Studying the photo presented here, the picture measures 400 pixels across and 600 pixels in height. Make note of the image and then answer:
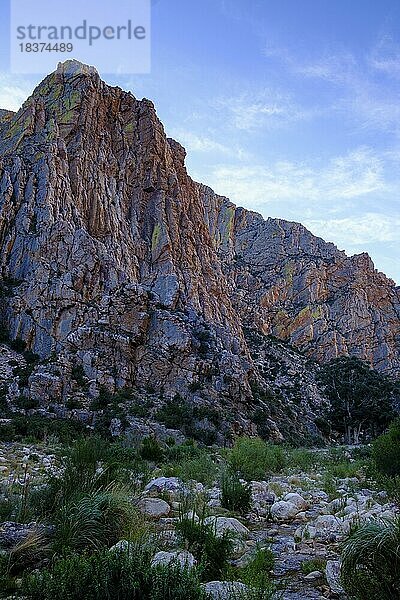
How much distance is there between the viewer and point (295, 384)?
6372 cm

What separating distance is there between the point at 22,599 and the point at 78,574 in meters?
0.76

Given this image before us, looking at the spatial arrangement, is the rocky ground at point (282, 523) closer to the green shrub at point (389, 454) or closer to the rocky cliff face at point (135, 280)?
the green shrub at point (389, 454)

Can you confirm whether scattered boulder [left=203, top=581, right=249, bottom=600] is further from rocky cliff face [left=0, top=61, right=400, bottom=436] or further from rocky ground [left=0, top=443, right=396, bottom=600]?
rocky cliff face [left=0, top=61, right=400, bottom=436]

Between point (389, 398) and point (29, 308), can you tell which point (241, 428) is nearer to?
point (29, 308)

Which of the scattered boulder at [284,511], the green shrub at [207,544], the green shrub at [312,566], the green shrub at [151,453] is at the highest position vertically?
the green shrub at [207,544]

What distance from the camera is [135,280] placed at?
5675 centimetres

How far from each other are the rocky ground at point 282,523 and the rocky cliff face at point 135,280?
2465 cm

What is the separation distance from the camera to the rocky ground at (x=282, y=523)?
5.66 metres

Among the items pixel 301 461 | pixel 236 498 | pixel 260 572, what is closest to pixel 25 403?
pixel 301 461

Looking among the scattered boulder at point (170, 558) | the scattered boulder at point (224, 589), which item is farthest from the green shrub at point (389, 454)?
the scattered boulder at point (224, 589)

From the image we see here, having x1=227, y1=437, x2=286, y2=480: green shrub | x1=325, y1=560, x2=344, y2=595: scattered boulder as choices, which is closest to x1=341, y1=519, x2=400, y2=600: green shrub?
x1=325, y1=560, x2=344, y2=595: scattered boulder

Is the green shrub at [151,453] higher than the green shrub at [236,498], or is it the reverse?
the green shrub at [236,498]

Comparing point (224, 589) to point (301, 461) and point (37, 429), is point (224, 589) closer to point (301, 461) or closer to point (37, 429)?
point (301, 461)

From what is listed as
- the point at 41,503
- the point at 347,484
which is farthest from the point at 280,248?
the point at 41,503
